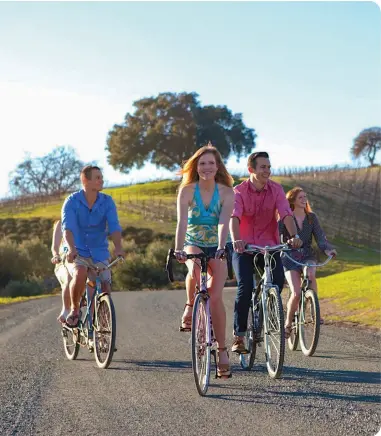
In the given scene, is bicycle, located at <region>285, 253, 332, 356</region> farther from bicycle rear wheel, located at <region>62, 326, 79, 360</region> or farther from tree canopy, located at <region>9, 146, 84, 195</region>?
tree canopy, located at <region>9, 146, 84, 195</region>

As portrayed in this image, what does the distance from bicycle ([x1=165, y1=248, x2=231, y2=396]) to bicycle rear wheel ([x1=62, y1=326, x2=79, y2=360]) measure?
247 centimetres

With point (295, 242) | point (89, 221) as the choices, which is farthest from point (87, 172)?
point (295, 242)

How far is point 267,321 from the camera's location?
7766 mm

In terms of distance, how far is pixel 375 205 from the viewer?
7888 cm

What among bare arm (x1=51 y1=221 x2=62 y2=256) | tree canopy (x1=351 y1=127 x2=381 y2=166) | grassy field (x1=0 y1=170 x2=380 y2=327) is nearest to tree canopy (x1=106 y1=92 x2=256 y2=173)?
grassy field (x1=0 y1=170 x2=380 y2=327)

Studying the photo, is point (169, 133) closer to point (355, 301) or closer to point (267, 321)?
point (355, 301)

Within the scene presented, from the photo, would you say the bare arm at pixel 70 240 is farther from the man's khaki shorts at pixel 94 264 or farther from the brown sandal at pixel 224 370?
the brown sandal at pixel 224 370

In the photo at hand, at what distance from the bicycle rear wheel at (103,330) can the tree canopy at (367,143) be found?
100 meters

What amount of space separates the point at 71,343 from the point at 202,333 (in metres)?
3.03

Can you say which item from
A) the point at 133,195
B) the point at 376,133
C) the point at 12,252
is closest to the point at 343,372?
the point at 12,252

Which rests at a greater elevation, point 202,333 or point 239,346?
point 202,333

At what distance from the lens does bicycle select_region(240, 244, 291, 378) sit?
7387mm

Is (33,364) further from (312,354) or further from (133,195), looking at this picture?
(133,195)

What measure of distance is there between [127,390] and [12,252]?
3939cm
